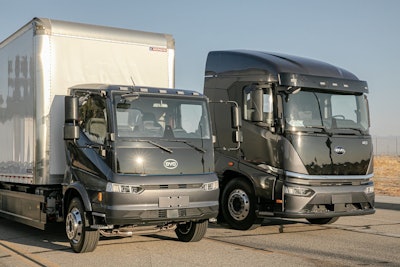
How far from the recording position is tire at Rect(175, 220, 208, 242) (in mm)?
9625

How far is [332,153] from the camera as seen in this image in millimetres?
10836

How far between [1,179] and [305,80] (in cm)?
656

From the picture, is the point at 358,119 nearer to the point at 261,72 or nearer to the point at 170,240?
the point at 261,72

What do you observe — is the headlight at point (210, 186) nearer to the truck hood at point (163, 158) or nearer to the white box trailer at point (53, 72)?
the truck hood at point (163, 158)

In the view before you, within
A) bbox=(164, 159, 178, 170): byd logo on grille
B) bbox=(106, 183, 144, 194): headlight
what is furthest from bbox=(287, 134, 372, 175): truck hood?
bbox=(106, 183, 144, 194): headlight

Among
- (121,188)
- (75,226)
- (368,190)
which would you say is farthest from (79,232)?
(368,190)

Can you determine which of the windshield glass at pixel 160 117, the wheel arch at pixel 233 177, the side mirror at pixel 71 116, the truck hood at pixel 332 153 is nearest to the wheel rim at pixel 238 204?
the wheel arch at pixel 233 177

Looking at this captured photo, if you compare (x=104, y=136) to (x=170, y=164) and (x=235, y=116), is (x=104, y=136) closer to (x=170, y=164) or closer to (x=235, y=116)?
(x=170, y=164)

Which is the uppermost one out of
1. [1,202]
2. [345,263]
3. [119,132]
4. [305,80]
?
[305,80]

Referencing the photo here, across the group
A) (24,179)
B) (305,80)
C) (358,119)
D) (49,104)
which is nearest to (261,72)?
(305,80)

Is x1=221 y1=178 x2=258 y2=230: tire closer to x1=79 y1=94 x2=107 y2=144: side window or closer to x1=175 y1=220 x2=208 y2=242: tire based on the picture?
x1=175 y1=220 x2=208 y2=242: tire

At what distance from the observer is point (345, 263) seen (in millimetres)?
8055

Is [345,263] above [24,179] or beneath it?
beneath

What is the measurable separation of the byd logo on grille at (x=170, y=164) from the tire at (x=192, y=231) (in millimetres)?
1341
